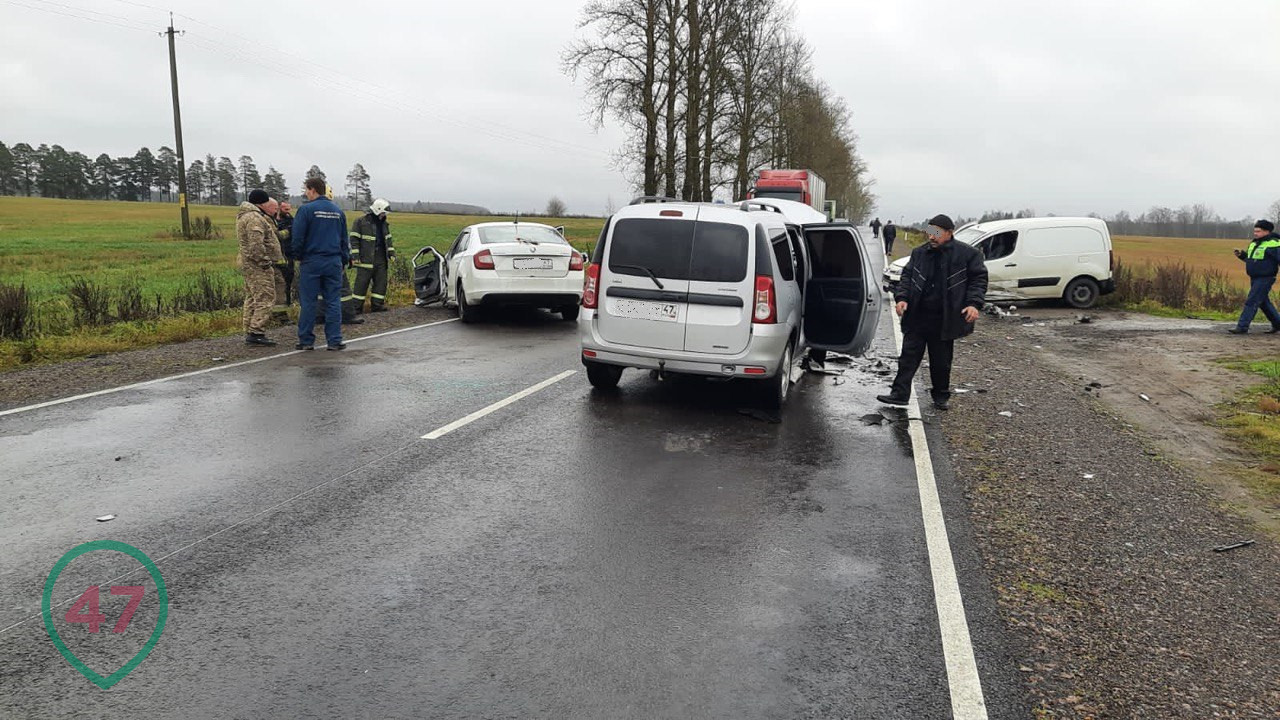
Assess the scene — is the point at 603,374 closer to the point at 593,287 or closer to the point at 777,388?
the point at 593,287

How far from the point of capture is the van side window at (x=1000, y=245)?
757 inches

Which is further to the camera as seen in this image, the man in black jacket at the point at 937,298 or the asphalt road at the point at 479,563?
the man in black jacket at the point at 937,298

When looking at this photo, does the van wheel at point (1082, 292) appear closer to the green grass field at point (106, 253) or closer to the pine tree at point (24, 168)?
the green grass field at point (106, 253)

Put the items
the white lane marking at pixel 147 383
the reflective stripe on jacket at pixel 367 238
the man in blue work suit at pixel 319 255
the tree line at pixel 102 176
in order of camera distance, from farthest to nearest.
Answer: the tree line at pixel 102 176 < the reflective stripe on jacket at pixel 367 238 < the man in blue work suit at pixel 319 255 < the white lane marking at pixel 147 383

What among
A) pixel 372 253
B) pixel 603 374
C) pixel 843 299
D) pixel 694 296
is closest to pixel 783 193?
pixel 372 253

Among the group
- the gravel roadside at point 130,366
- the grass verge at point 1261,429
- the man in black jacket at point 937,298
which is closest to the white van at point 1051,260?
the grass verge at point 1261,429

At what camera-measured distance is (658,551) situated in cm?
453

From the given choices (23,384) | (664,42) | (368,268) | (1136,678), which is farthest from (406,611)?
(664,42)

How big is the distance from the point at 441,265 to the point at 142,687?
533 inches

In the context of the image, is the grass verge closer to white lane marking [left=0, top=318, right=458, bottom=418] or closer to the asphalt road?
the asphalt road

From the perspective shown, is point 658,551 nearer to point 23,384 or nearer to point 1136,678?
point 1136,678

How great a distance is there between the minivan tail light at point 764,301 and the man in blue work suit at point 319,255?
18.2ft

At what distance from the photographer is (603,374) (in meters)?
8.53

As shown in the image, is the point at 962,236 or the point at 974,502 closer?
the point at 974,502
